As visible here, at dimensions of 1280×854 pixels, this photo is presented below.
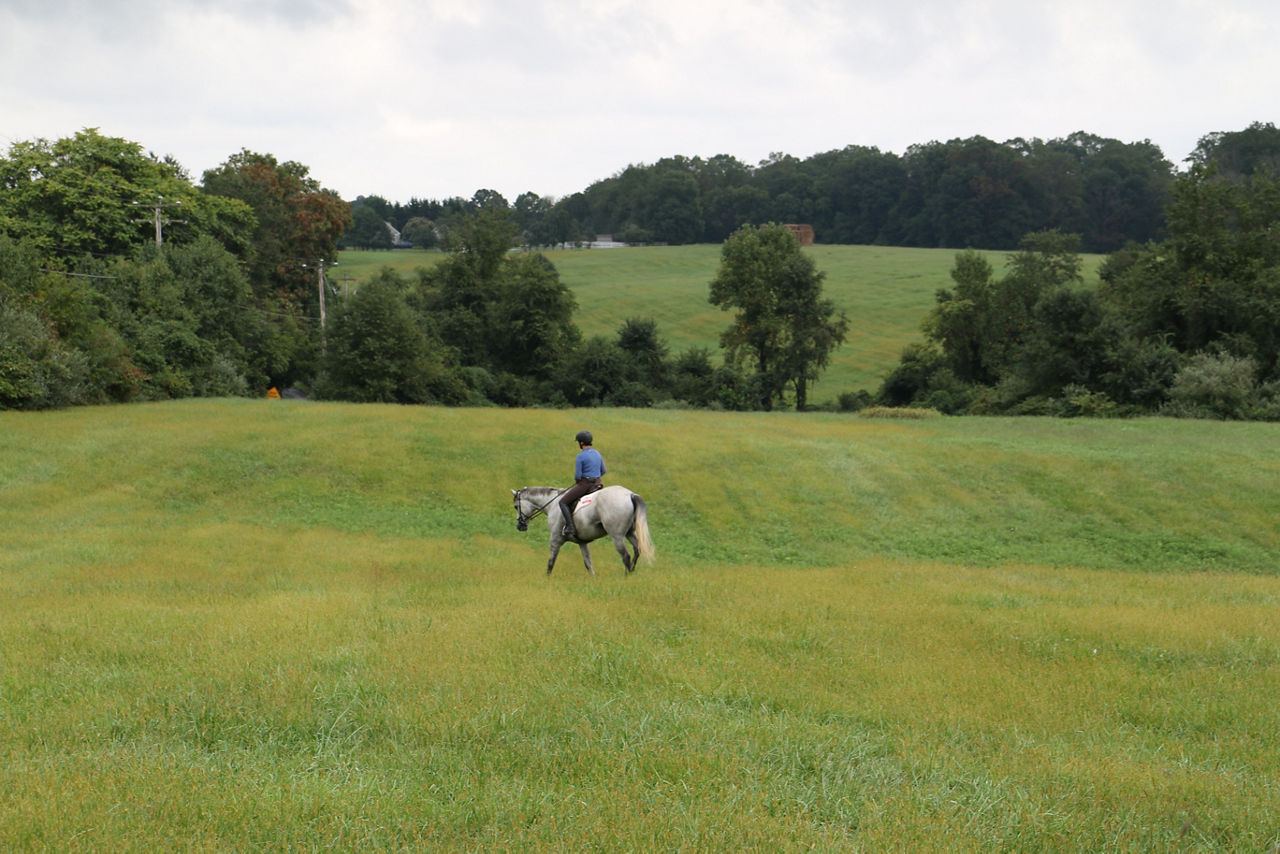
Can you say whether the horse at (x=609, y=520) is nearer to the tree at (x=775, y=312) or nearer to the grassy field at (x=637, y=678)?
the grassy field at (x=637, y=678)

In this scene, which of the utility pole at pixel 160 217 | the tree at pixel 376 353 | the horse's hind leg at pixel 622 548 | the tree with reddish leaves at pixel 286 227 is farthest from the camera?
the tree with reddish leaves at pixel 286 227

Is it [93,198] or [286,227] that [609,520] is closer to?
[93,198]

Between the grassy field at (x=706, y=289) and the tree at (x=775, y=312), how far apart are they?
22.6 feet

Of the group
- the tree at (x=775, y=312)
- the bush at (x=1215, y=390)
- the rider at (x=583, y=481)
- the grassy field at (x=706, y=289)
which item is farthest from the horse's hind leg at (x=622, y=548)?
the grassy field at (x=706, y=289)

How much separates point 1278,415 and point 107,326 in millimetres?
63243

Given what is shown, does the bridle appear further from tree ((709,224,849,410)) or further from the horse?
tree ((709,224,849,410))

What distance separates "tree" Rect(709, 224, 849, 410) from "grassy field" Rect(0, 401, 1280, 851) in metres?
45.7

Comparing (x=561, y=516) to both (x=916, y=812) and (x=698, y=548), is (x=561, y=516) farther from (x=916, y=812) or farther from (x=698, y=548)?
(x=916, y=812)

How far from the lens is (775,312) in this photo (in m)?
75.1

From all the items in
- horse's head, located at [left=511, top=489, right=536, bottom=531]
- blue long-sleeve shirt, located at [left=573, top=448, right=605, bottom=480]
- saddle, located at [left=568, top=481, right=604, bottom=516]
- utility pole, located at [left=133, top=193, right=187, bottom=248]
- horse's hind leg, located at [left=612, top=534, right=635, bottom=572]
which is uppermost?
utility pole, located at [left=133, top=193, right=187, bottom=248]

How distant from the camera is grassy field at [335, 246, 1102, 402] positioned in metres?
97.3

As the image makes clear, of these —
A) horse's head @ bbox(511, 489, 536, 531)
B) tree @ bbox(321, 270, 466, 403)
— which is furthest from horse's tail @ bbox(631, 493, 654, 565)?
tree @ bbox(321, 270, 466, 403)

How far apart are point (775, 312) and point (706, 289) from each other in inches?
2125

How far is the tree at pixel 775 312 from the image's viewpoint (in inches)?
2864
